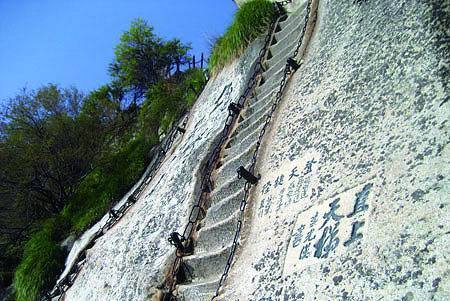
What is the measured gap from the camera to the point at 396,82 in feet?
9.87

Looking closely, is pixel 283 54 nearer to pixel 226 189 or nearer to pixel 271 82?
pixel 271 82

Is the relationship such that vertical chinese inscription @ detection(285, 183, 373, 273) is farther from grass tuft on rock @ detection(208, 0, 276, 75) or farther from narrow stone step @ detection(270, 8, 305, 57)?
grass tuft on rock @ detection(208, 0, 276, 75)

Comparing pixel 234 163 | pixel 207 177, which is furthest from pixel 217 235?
pixel 207 177

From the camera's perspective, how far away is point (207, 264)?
12.4 feet

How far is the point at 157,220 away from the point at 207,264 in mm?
1594

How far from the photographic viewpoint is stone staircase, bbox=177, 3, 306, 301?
3682 millimetres

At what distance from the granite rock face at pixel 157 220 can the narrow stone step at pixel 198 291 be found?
412mm

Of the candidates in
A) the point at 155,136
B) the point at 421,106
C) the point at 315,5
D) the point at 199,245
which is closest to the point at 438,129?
the point at 421,106

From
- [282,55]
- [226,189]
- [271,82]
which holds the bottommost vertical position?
[226,189]

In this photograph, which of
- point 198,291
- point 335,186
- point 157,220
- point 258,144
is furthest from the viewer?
point 157,220

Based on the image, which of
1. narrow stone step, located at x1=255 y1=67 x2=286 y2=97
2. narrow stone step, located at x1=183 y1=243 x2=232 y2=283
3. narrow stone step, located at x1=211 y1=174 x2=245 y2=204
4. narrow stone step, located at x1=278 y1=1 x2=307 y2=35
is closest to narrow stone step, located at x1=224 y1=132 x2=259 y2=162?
narrow stone step, located at x1=211 y1=174 x2=245 y2=204

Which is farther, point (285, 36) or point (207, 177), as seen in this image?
point (285, 36)

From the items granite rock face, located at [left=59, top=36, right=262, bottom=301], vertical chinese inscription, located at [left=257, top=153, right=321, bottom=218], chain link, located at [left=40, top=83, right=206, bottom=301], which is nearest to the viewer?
vertical chinese inscription, located at [left=257, top=153, right=321, bottom=218]

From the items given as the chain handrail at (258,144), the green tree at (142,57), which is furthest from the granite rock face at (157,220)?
→ the green tree at (142,57)
